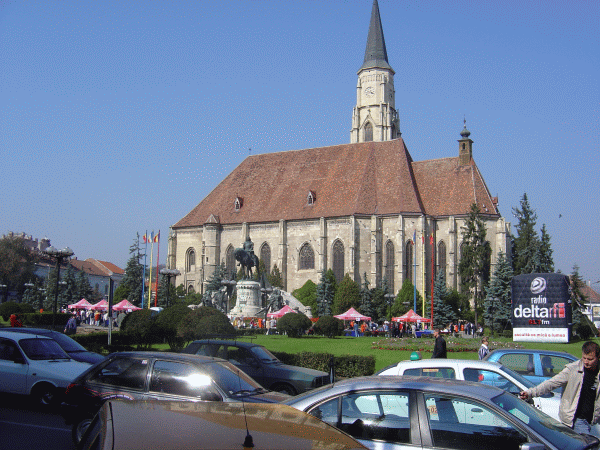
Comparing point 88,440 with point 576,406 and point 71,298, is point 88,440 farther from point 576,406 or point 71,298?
point 71,298

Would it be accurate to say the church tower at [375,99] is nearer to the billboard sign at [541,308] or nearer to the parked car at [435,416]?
the billboard sign at [541,308]

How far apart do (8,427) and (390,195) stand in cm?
5421

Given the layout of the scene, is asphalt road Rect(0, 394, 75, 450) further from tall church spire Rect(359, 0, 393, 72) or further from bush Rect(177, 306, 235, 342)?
tall church spire Rect(359, 0, 393, 72)

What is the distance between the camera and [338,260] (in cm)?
6247

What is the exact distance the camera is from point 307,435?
10.8 feet

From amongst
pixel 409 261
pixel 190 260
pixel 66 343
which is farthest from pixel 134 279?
pixel 66 343

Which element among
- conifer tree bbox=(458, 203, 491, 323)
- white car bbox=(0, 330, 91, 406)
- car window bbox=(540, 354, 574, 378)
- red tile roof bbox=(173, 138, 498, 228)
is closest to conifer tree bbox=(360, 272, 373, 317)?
red tile roof bbox=(173, 138, 498, 228)

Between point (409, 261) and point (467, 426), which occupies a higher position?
point (409, 261)

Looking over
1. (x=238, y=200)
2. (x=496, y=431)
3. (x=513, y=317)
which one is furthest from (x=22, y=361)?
(x=238, y=200)

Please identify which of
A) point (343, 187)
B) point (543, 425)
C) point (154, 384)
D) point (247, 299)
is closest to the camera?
point (543, 425)

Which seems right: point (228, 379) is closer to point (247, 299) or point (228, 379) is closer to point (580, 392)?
point (580, 392)

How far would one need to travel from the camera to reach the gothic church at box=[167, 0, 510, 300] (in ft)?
198

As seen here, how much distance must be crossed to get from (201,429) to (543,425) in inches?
155

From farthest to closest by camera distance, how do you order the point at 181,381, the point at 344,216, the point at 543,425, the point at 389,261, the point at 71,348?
1. the point at 344,216
2. the point at 389,261
3. the point at 71,348
4. the point at 181,381
5. the point at 543,425
